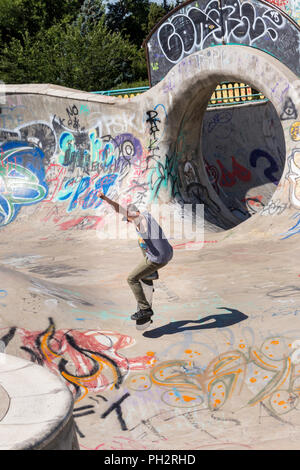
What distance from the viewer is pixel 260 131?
67.4 ft

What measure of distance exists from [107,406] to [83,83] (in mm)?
31214

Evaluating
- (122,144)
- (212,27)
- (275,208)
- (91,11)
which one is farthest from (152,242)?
(91,11)

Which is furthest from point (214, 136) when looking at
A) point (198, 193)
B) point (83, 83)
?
point (83, 83)

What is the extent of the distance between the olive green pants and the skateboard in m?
0.06

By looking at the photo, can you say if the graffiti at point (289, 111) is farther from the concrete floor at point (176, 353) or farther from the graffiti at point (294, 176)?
the concrete floor at point (176, 353)

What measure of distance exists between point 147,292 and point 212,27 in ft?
33.3

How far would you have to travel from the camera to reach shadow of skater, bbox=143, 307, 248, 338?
7809 mm

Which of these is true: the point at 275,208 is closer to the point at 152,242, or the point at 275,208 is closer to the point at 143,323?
the point at 143,323

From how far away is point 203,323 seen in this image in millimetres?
8023

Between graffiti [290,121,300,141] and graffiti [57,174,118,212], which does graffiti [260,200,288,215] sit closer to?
graffiti [290,121,300,141]

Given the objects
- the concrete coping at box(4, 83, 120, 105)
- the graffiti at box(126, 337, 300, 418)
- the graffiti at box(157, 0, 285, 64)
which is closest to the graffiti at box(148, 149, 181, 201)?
the concrete coping at box(4, 83, 120, 105)

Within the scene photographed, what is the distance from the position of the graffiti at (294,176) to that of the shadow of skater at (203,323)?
5.69 metres

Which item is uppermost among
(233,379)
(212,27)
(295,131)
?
(212,27)

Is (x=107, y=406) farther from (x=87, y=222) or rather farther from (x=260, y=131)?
(x=260, y=131)
